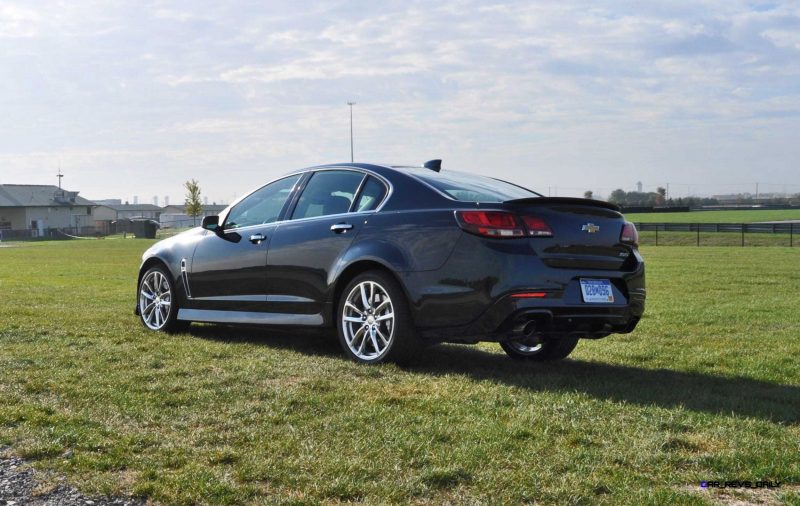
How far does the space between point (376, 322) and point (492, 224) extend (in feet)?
4.18

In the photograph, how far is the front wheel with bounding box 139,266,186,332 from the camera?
9.16m

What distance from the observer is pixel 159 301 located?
369 inches

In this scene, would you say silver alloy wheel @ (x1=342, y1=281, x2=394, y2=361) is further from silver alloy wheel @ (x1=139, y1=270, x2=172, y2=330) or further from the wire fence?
the wire fence

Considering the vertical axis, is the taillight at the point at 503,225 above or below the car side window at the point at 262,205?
below

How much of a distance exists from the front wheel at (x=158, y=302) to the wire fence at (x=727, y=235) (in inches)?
1497

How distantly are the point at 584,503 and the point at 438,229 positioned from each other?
326cm

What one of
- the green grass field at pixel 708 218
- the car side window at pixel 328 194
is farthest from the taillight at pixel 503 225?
the green grass field at pixel 708 218

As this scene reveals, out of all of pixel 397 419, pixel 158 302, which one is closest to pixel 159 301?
pixel 158 302

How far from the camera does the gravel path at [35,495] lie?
3.74m

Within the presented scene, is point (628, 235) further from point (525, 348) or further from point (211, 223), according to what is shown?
point (211, 223)

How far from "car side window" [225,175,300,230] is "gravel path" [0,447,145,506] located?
173 inches

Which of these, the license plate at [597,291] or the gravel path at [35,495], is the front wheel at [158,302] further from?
the gravel path at [35,495]

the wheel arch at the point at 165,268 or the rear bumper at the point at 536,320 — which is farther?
the wheel arch at the point at 165,268

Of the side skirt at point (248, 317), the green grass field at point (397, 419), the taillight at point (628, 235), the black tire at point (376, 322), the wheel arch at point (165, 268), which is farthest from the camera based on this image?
the wheel arch at point (165, 268)
